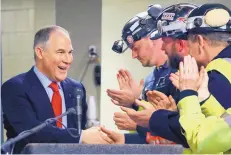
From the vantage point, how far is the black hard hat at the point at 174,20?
1.89 m

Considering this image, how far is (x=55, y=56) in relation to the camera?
2.23 meters

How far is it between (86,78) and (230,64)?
34.6 inches

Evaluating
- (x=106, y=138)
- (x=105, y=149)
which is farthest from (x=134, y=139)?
(x=105, y=149)

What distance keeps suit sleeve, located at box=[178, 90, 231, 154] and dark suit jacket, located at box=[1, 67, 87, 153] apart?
0.63 metres

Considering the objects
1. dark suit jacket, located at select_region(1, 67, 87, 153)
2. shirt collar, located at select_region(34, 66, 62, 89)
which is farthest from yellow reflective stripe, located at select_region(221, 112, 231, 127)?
shirt collar, located at select_region(34, 66, 62, 89)

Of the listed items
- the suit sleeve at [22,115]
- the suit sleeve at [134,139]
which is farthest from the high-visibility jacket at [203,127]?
the suit sleeve at [22,115]

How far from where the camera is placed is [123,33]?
89.3 inches

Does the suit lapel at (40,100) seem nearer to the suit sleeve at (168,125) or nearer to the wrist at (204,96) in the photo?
the suit sleeve at (168,125)

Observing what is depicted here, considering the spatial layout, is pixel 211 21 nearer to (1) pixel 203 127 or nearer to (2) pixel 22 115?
(1) pixel 203 127

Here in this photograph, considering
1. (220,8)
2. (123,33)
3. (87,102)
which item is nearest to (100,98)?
(87,102)

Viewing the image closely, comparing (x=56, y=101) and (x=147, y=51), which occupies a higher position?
(x=147, y=51)

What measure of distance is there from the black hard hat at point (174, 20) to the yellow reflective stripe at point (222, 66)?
0.29 metres

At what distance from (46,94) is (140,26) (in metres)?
0.36

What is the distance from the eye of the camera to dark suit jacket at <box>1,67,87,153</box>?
2037 millimetres
